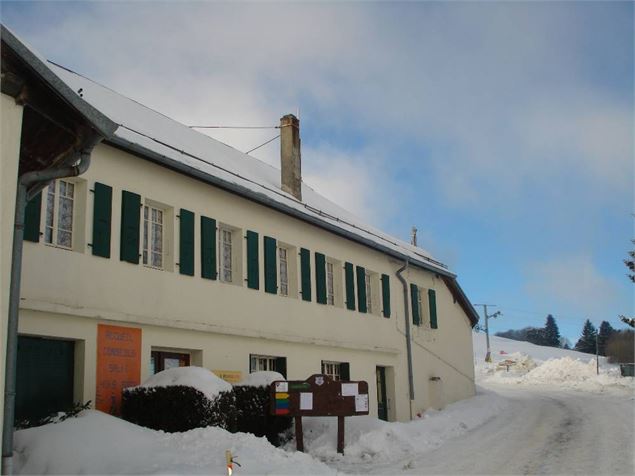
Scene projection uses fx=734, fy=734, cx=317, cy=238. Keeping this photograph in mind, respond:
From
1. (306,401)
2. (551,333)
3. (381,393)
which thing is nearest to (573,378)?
(381,393)

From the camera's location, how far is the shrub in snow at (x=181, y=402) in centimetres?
1110

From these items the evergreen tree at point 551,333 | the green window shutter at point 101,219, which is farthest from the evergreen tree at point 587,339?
the green window shutter at point 101,219

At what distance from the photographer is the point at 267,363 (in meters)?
16.5

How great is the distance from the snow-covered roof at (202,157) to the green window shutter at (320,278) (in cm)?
88

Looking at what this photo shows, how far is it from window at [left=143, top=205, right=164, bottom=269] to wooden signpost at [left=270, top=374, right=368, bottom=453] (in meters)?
3.19

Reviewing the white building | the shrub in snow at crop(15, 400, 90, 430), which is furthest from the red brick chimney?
the shrub in snow at crop(15, 400, 90, 430)

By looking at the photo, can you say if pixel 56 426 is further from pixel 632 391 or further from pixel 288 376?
pixel 632 391

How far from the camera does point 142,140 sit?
13.8 metres

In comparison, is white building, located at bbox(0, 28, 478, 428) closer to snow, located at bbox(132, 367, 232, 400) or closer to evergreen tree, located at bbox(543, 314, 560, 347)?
snow, located at bbox(132, 367, 232, 400)

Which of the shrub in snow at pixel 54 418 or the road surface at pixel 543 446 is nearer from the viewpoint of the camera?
the shrub in snow at pixel 54 418

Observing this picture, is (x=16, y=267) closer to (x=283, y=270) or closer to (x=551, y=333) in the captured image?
(x=283, y=270)

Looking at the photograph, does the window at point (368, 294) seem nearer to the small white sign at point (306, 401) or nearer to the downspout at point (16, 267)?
the small white sign at point (306, 401)

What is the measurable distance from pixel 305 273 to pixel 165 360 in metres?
5.19

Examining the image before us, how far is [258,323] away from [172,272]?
2.89m
